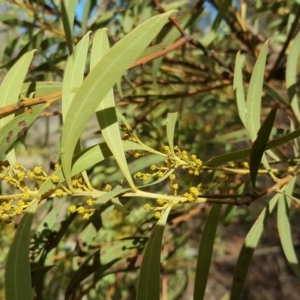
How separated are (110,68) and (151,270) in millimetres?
240

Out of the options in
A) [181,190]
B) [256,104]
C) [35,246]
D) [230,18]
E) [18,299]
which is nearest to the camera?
[18,299]

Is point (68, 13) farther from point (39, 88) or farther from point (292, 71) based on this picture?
point (292, 71)

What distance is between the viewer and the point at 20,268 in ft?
1.73

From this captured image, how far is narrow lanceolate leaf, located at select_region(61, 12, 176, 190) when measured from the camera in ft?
1.51

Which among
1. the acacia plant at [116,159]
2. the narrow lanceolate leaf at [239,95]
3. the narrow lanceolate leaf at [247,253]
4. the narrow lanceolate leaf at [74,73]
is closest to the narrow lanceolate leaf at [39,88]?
the acacia plant at [116,159]

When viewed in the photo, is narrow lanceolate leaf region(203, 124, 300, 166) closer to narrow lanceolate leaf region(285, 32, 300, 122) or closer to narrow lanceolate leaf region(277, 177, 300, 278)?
narrow lanceolate leaf region(277, 177, 300, 278)

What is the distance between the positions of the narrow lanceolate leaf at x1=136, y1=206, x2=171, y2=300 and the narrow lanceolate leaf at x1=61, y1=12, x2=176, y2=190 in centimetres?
17

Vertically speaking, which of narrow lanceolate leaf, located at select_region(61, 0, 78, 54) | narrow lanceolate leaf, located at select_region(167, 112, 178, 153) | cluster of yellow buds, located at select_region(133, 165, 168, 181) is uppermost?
narrow lanceolate leaf, located at select_region(61, 0, 78, 54)

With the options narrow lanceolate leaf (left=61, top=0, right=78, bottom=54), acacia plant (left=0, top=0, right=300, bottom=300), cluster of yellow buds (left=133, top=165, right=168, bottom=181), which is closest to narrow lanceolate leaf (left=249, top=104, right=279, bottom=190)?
acacia plant (left=0, top=0, right=300, bottom=300)

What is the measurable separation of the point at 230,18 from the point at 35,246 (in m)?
0.97

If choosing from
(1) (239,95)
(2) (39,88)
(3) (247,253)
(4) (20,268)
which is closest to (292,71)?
(1) (239,95)

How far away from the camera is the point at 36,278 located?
0.73 metres

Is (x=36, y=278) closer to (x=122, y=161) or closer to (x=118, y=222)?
(x=122, y=161)

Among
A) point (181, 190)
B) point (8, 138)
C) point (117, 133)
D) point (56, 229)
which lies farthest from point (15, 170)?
point (181, 190)
